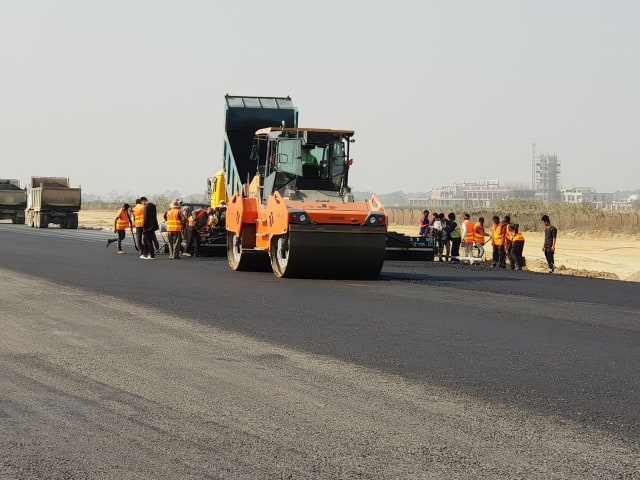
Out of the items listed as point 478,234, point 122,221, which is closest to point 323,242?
A: point 478,234

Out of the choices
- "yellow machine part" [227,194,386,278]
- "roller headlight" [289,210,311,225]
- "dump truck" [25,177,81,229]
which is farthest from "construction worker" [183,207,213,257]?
"dump truck" [25,177,81,229]

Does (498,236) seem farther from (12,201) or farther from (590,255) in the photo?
(12,201)

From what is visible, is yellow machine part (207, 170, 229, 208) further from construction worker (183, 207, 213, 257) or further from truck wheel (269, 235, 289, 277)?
truck wheel (269, 235, 289, 277)

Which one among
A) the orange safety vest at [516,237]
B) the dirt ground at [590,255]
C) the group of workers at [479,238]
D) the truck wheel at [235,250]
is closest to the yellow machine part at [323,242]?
the truck wheel at [235,250]

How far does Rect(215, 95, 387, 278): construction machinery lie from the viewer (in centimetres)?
2109

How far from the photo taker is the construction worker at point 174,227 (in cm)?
2886

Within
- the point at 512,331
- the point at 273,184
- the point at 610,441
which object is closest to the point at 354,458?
the point at 610,441

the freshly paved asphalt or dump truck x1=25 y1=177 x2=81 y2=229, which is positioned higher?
dump truck x1=25 y1=177 x2=81 y2=229

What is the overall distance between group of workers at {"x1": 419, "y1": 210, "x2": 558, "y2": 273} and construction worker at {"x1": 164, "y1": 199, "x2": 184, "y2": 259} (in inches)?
274

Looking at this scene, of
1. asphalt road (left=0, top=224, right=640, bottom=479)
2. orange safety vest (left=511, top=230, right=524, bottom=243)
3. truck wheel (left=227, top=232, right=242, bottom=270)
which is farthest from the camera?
orange safety vest (left=511, top=230, right=524, bottom=243)

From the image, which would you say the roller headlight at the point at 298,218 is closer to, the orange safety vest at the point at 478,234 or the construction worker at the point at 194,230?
the construction worker at the point at 194,230

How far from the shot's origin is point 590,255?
142 feet

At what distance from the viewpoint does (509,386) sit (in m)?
9.49

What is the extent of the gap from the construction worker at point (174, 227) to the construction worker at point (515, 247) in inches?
334
